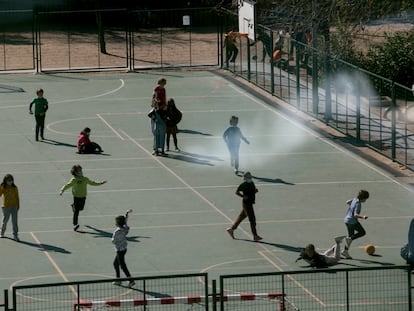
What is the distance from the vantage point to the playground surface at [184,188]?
106ft

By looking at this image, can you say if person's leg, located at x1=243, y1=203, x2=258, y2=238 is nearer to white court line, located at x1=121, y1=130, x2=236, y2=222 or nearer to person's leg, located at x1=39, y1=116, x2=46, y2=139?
white court line, located at x1=121, y1=130, x2=236, y2=222

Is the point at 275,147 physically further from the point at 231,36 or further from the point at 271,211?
the point at 231,36

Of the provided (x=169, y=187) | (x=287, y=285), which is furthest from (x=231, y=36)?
(x=287, y=285)

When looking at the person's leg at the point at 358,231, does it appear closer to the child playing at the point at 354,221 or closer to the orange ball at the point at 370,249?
the child playing at the point at 354,221

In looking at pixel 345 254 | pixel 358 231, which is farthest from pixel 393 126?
pixel 345 254

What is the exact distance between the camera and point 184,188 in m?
39.4

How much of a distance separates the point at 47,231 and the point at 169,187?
5596mm

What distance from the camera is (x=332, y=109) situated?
160 feet

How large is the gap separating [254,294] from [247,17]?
30.3 m

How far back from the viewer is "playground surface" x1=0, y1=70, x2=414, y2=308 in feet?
106

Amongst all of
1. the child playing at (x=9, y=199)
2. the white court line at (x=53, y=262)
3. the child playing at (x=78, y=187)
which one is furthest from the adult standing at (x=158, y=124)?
the child playing at (x=9, y=199)

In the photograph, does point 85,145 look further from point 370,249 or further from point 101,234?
point 370,249

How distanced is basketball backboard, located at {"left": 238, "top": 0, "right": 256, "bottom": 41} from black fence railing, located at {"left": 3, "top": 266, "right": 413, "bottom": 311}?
25.4 m

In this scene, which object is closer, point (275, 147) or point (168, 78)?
point (275, 147)
